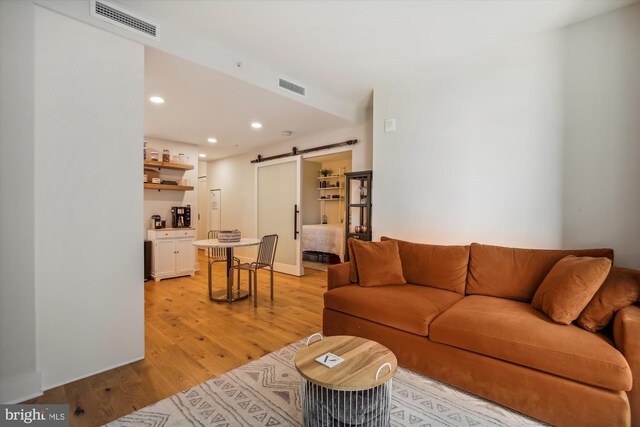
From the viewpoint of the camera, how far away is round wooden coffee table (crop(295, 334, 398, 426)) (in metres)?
1.34

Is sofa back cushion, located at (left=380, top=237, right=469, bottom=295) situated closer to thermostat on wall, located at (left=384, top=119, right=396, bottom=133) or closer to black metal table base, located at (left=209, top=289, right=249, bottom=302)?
thermostat on wall, located at (left=384, top=119, right=396, bottom=133)

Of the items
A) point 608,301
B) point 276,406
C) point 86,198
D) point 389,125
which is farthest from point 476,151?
point 86,198

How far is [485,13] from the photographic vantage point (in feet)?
7.95

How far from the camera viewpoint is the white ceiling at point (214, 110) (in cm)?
294

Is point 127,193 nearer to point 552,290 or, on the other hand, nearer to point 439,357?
point 439,357

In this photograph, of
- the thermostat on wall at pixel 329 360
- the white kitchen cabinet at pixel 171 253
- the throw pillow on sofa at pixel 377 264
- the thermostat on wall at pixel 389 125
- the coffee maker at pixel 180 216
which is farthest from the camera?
the coffee maker at pixel 180 216

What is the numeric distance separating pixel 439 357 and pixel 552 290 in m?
0.86

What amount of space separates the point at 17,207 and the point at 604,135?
425 centimetres

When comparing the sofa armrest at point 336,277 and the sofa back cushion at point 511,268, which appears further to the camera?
the sofa armrest at point 336,277

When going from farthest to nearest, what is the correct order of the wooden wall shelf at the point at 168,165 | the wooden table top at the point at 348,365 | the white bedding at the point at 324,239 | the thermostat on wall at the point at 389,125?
the white bedding at the point at 324,239 < the wooden wall shelf at the point at 168,165 < the thermostat on wall at the point at 389,125 < the wooden table top at the point at 348,365

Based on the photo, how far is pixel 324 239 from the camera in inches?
239

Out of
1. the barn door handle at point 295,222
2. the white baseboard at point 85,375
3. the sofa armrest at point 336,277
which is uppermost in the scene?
the barn door handle at point 295,222

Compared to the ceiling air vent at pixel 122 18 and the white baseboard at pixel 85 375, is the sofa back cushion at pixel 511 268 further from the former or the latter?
the ceiling air vent at pixel 122 18

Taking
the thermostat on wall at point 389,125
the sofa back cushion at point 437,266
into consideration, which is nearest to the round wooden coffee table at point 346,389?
the sofa back cushion at point 437,266
